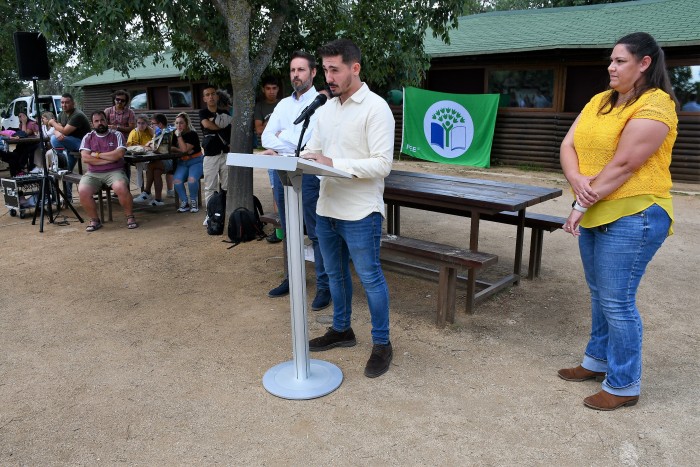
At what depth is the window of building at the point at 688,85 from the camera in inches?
408

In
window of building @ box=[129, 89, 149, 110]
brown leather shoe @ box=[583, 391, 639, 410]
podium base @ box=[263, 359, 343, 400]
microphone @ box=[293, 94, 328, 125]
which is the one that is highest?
microphone @ box=[293, 94, 328, 125]

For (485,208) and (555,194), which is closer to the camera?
(485,208)

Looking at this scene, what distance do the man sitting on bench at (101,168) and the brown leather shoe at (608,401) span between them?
18.5ft

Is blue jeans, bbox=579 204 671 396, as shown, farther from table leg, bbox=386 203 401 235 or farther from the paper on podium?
table leg, bbox=386 203 401 235

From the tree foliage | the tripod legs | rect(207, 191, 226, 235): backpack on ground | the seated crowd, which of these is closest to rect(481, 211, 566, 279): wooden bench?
rect(207, 191, 226, 235): backpack on ground

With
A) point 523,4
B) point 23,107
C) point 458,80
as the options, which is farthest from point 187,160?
point 523,4

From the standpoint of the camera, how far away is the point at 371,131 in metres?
3.07

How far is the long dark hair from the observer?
2645 millimetres

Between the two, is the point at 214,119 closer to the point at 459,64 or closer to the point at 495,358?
the point at 495,358

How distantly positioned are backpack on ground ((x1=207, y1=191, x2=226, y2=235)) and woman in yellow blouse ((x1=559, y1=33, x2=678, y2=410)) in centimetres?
426

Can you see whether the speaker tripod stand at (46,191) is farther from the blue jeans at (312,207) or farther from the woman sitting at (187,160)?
the blue jeans at (312,207)

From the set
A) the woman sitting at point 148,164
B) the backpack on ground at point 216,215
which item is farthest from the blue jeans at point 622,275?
the woman sitting at point 148,164

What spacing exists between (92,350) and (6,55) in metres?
11.8

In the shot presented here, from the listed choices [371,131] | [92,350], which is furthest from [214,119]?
[371,131]
